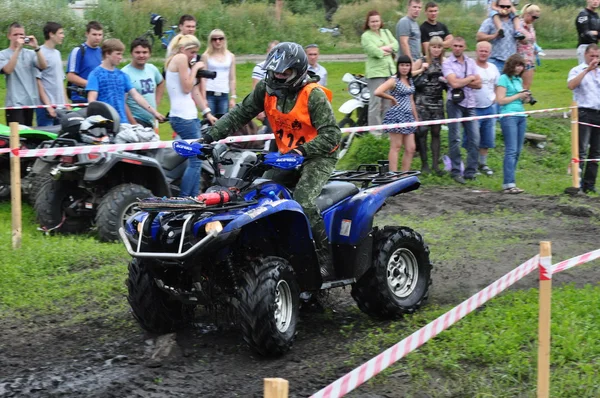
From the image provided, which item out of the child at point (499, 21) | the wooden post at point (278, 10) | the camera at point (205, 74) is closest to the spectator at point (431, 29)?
the child at point (499, 21)

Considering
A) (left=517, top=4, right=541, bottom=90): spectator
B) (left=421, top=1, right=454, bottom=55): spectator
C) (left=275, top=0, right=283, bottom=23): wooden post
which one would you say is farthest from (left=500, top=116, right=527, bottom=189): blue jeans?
(left=275, top=0, right=283, bottom=23): wooden post

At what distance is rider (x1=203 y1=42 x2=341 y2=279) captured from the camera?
23.7ft

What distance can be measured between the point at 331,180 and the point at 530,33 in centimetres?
961

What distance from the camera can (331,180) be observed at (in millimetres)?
7965

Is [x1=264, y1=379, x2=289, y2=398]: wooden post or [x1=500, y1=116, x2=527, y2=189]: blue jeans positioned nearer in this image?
[x1=264, y1=379, x2=289, y2=398]: wooden post

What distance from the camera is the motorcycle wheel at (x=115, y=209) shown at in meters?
10.3

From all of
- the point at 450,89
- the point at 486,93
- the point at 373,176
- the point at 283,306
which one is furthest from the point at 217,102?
the point at 283,306

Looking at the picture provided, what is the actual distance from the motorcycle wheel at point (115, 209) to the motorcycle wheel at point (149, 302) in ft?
9.99

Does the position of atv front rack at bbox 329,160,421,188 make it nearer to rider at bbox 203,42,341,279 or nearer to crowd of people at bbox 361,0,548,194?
rider at bbox 203,42,341,279

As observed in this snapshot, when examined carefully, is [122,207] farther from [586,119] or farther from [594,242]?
[586,119]

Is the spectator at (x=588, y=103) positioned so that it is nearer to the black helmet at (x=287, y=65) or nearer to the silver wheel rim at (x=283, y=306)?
the black helmet at (x=287, y=65)

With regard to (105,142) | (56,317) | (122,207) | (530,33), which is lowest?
(56,317)

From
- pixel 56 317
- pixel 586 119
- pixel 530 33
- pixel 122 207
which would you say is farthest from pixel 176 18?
pixel 56 317

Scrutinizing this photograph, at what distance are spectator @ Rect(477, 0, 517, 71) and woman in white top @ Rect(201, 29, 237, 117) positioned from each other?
15.0 feet
